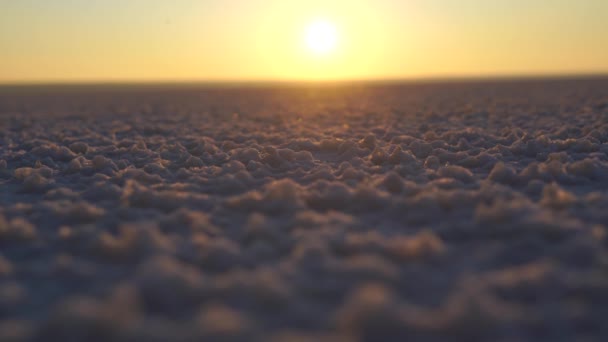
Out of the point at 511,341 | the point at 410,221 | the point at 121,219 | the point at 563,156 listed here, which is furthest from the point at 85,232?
the point at 563,156

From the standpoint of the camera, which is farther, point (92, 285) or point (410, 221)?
point (410, 221)

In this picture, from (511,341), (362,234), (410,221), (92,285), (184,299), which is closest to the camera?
(511,341)

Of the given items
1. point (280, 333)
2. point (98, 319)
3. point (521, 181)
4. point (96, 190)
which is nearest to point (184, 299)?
point (98, 319)

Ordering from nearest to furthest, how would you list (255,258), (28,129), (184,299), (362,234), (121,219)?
(184,299)
(255,258)
(362,234)
(121,219)
(28,129)

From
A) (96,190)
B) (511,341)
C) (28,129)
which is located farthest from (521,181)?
(28,129)

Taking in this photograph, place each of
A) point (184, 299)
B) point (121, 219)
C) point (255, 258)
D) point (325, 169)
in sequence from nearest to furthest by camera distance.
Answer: point (184, 299), point (255, 258), point (121, 219), point (325, 169)

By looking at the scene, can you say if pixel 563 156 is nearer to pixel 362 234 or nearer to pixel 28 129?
pixel 362 234

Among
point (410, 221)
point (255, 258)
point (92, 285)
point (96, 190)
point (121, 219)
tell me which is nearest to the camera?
point (92, 285)

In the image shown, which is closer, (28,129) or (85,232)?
(85,232)

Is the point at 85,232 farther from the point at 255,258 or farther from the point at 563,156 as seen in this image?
the point at 563,156
